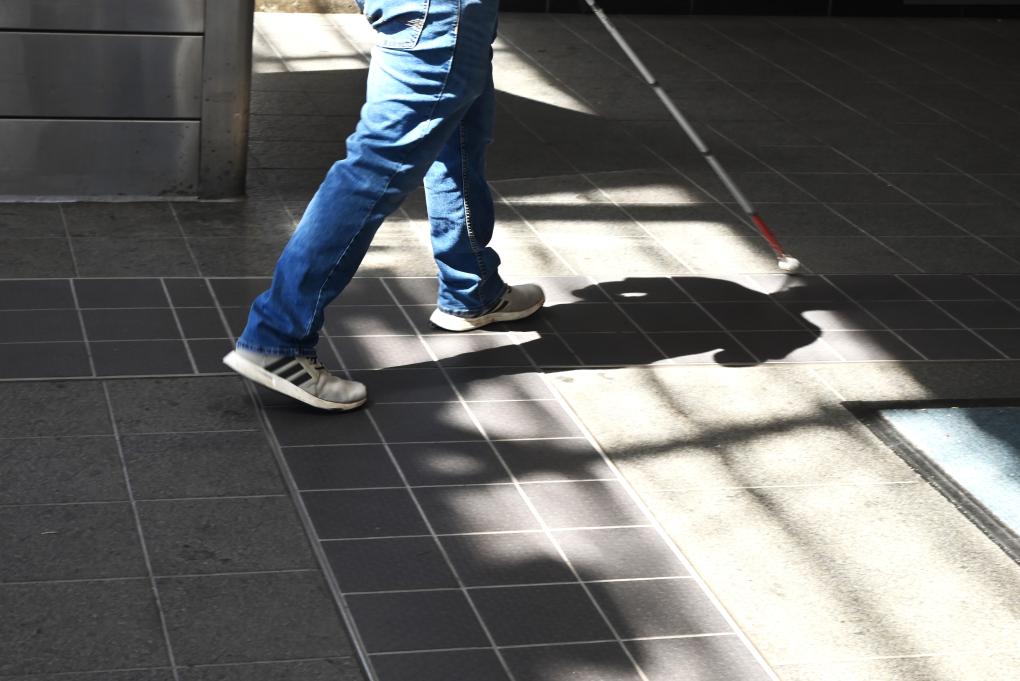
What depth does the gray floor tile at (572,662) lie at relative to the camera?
2.61m

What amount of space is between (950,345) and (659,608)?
180cm

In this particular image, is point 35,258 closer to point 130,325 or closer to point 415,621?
point 130,325

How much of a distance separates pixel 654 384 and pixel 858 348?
707 mm

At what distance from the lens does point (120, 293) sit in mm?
4145

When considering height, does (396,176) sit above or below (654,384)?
above

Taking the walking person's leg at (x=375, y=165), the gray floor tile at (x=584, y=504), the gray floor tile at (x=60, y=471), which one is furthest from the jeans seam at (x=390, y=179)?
the gray floor tile at (x=584, y=504)

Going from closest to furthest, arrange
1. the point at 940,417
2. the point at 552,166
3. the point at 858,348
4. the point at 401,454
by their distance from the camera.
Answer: the point at 401,454 → the point at 940,417 → the point at 858,348 → the point at 552,166

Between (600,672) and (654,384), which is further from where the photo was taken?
(654,384)

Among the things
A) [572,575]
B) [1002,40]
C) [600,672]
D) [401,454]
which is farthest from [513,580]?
[1002,40]

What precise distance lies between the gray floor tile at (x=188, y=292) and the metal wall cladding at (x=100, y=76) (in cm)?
87

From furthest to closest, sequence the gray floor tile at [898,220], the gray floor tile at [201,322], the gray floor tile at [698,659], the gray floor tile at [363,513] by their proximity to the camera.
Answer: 1. the gray floor tile at [898,220]
2. the gray floor tile at [201,322]
3. the gray floor tile at [363,513]
4. the gray floor tile at [698,659]

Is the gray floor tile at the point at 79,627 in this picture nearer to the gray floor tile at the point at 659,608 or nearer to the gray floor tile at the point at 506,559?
the gray floor tile at the point at 506,559

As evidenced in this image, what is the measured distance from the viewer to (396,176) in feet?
11.1

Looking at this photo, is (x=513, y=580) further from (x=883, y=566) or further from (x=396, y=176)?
(x=396, y=176)
